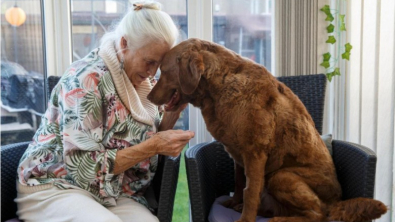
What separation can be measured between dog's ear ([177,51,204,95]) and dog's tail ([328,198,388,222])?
771mm

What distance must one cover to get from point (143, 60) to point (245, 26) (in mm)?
1119

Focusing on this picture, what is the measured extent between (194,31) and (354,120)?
44.0 inches

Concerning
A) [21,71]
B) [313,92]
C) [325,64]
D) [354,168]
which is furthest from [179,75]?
[21,71]

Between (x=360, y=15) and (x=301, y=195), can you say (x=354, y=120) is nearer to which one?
(x=360, y=15)

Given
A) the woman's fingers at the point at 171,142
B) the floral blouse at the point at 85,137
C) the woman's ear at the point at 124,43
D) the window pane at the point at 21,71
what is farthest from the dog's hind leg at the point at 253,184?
the window pane at the point at 21,71

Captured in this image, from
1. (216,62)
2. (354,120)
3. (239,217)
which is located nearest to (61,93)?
(216,62)

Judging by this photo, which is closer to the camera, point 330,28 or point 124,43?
point 124,43

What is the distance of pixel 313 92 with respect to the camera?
8.37ft

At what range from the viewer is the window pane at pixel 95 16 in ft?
9.21

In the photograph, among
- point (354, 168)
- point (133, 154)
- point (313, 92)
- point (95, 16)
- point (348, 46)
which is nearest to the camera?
point (133, 154)

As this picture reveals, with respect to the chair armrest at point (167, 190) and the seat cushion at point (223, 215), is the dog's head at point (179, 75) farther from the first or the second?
the seat cushion at point (223, 215)

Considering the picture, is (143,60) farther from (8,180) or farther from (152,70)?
(8,180)

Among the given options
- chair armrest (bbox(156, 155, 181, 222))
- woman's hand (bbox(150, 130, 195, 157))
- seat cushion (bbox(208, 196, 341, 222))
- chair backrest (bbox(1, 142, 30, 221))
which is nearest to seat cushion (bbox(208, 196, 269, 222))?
seat cushion (bbox(208, 196, 341, 222))

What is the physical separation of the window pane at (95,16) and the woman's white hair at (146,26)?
0.82 m
